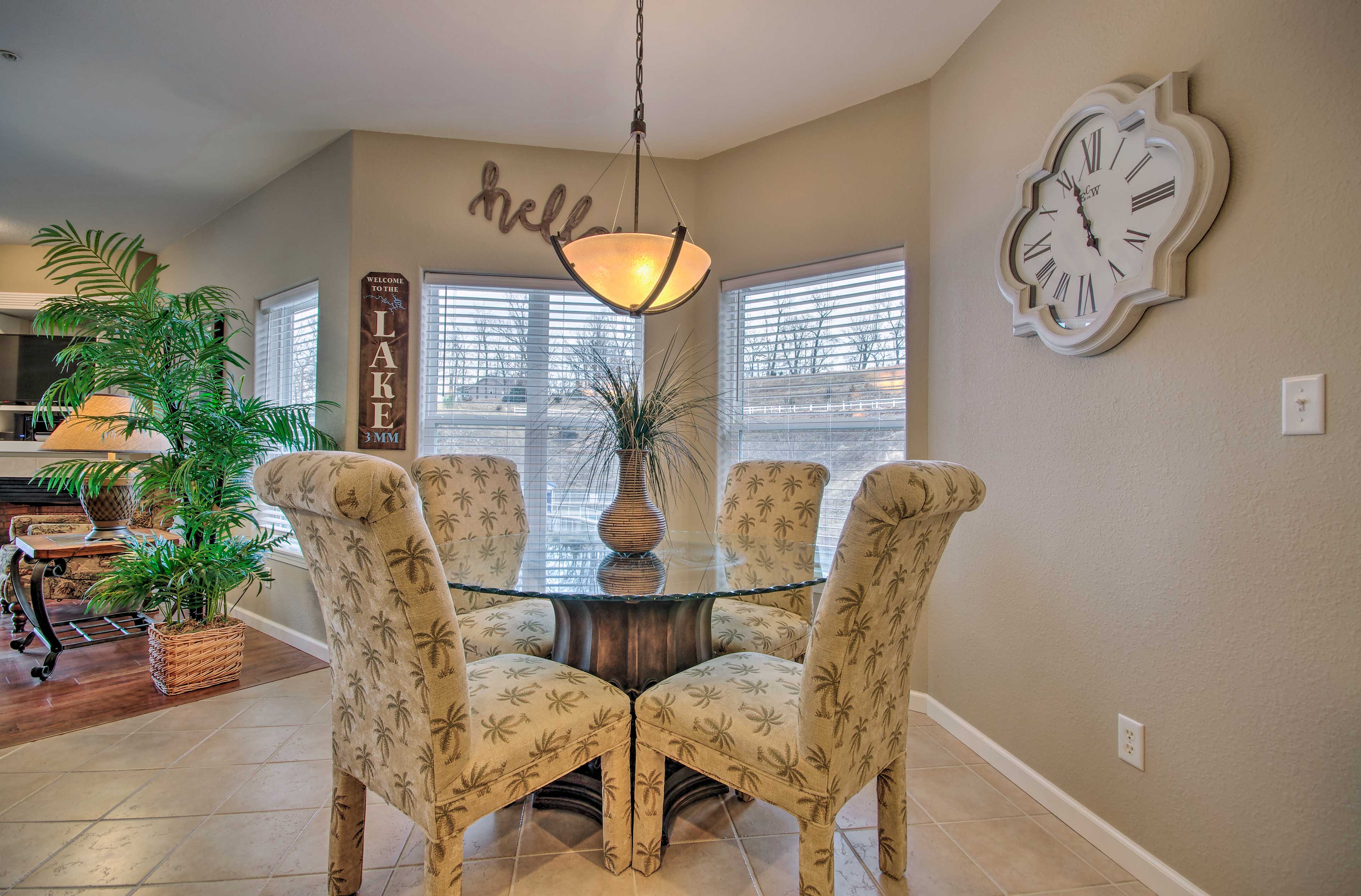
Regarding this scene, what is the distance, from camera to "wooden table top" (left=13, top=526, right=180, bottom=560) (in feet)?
9.61

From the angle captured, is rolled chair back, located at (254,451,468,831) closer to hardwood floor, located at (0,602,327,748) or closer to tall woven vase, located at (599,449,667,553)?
tall woven vase, located at (599,449,667,553)

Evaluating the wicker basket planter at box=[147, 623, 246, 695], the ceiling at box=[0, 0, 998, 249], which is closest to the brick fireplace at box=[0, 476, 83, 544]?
the ceiling at box=[0, 0, 998, 249]

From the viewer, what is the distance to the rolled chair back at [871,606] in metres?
1.09

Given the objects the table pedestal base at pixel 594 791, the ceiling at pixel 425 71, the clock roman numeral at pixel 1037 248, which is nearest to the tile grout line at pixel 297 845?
the table pedestal base at pixel 594 791

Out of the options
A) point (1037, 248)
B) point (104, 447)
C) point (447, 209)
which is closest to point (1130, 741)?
point (1037, 248)

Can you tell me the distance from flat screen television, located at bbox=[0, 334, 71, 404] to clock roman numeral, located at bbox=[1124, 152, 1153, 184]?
6.98 meters

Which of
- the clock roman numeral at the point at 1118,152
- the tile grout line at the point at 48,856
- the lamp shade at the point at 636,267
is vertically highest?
the clock roman numeral at the point at 1118,152

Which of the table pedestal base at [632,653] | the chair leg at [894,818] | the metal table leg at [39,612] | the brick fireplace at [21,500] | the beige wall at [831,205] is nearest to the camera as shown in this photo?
the chair leg at [894,818]

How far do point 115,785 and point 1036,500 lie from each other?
9.78 feet

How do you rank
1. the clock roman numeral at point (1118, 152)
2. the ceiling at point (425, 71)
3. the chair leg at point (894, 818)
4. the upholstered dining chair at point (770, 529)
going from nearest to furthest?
the chair leg at point (894, 818), the clock roman numeral at point (1118, 152), the upholstered dining chair at point (770, 529), the ceiling at point (425, 71)

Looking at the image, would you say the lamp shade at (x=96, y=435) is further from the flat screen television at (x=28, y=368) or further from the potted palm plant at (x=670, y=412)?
the flat screen television at (x=28, y=368)

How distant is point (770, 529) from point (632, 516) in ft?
2.42

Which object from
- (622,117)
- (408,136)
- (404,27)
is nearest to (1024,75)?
(622,117)

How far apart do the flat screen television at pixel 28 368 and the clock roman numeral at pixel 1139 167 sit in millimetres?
6984
